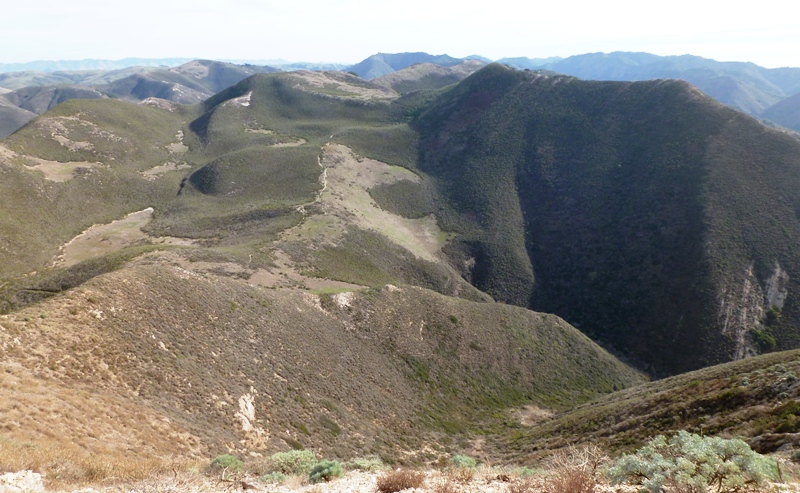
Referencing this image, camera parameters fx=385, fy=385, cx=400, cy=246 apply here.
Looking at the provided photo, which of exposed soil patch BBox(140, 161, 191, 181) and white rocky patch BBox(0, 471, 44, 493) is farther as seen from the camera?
exposed soil patch BBox(140, 161, 191, 181)

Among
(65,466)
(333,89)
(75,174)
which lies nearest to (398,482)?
(65,466)

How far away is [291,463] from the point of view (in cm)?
1304

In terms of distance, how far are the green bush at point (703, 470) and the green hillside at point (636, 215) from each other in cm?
5857

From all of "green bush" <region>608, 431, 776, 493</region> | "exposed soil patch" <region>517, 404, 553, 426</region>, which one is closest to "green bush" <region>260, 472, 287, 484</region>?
"green bush" <region>608, 431, 776, 493</region>

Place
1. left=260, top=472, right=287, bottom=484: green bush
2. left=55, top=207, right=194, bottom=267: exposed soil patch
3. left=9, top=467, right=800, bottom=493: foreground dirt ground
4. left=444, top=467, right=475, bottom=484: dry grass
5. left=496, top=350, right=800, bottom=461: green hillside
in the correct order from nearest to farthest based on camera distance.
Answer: left=9, top=467, right=800, bottom=493: foreground dirt ground < left=444, top=467, right=475, bottom=484: dry grass < left=260, top=472, right=287, bottom=484: green bush < left=496, top=350, right=800, bottom=461: green hillside < left=55, top=207, right=194, bottom=267: exposed soil patch

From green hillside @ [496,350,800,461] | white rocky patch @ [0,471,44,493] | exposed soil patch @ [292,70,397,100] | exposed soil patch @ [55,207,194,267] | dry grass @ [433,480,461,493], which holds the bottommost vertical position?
exposed soil patch @ [55,207,194,267]

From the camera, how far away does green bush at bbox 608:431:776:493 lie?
7.93 metres

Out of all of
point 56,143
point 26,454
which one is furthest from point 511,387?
point 56,143

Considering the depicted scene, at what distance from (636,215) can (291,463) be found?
85.2 m

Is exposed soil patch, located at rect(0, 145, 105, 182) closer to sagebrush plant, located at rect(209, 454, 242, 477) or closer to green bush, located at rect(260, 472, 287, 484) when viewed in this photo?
sagebrush plant, located at rect(209, 454, 242, 477)

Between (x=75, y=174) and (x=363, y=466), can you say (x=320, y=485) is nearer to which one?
(x=363, y=466)

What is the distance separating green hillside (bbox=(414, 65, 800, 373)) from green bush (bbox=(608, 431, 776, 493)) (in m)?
58.6

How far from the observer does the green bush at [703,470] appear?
7.93 m

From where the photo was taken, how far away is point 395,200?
96.9 m
